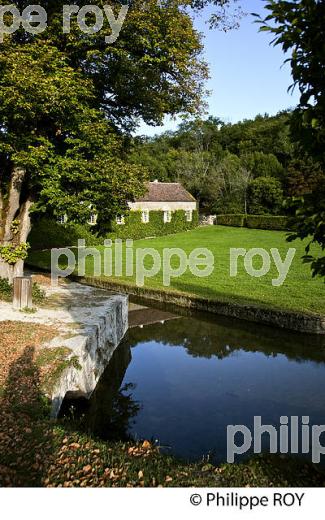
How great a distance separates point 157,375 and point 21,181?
832 centimetres

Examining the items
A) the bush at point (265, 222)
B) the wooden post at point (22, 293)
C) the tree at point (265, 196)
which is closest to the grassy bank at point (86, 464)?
the wooden post at point (22, 293)

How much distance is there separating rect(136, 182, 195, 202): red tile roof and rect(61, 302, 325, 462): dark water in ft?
102

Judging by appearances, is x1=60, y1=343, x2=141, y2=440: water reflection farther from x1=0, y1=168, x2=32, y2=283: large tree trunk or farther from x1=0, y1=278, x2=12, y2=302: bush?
x1=0, y1=168, x2=32, y2=283: large tree trunk

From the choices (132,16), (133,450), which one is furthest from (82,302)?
(132,16)

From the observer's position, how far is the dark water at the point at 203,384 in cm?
849

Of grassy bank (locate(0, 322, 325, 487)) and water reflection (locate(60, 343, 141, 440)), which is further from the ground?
grassy bank (locate(0, 322, 325, 487))

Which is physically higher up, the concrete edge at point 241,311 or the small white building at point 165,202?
the small white building at point 165,202

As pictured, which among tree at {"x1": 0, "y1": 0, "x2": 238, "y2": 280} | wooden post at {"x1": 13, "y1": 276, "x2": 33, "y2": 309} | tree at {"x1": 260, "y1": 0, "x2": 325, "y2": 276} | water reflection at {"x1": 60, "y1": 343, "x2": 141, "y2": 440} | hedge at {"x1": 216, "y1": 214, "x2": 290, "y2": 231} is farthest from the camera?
hedge at {"x1": 216, "y1": 214, "x2": 290, "y2": 231}

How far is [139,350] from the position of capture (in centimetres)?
1352

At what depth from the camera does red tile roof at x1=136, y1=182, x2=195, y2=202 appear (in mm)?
45662

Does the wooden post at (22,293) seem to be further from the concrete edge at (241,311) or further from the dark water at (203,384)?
the concrete edge at (241,311)

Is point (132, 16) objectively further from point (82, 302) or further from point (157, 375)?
point (157, 375)

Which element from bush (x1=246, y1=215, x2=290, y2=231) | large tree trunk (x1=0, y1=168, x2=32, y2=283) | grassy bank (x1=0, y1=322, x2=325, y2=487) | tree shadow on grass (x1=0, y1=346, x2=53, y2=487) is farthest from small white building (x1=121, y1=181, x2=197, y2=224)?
grassy bank (x1=0, y1=322, x2=325, y2=487)

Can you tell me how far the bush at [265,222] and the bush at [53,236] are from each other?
20.9 metres
